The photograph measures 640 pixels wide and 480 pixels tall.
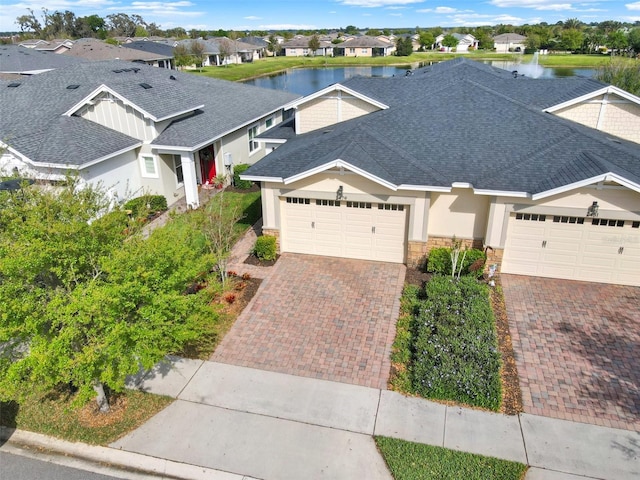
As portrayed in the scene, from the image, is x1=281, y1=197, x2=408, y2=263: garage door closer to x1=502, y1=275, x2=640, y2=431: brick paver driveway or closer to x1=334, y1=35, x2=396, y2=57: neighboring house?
x1=502, y1=275, x2=640, y2=431: brick paver driveway

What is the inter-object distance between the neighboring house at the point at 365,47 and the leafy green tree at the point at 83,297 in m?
117

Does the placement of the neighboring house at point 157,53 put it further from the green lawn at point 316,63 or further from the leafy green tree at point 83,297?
the leafy green tree at point 83,297

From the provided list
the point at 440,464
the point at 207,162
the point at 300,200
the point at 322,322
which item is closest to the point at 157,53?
the point at 207,162

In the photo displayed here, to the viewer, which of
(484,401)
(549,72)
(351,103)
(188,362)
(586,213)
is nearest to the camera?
(484,401)

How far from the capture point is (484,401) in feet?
30.5

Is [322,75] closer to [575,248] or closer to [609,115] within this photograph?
[609,115]

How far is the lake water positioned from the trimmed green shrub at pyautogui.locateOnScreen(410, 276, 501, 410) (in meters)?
52.5

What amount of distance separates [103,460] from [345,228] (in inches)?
373

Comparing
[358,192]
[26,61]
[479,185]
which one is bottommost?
[358,192]

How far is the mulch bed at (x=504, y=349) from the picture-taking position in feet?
31.0

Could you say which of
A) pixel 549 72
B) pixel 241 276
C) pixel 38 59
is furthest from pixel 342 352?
pixel 549 72

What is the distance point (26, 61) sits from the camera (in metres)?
41.4

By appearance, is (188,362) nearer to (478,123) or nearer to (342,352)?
(342,352)

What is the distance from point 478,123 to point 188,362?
12583mm
